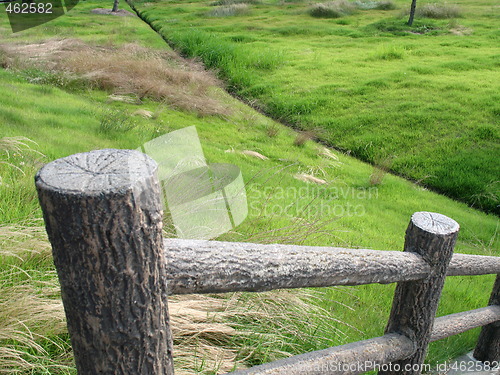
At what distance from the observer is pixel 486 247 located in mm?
5605

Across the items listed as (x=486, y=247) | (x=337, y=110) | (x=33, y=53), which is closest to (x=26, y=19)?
(x=33, y=53)

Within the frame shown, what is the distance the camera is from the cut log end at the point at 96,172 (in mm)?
929

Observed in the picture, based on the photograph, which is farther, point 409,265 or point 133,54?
point 133,54

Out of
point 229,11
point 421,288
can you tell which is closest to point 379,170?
point 421,288

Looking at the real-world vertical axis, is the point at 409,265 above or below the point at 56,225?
below

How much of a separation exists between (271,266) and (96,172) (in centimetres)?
60

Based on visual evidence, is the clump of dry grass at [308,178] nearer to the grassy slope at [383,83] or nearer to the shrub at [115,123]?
the shrub at [115,123]

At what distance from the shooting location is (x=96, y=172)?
989mm

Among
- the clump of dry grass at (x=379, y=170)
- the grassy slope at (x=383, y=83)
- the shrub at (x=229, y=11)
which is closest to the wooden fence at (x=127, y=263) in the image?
the clump of dry grass at (x=379, y=170)

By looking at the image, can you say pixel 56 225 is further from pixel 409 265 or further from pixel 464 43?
pixel 464 43

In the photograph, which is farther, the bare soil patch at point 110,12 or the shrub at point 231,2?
the shrub at point 231,2

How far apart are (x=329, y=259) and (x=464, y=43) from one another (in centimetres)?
1657

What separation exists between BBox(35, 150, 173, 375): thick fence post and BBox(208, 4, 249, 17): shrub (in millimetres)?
22760

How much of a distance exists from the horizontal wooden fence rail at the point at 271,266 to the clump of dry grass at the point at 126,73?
7.48 meters
